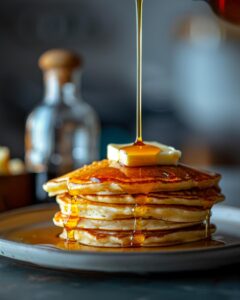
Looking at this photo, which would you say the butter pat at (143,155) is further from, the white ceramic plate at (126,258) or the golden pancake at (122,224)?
the white ceramic plate at (126,258)

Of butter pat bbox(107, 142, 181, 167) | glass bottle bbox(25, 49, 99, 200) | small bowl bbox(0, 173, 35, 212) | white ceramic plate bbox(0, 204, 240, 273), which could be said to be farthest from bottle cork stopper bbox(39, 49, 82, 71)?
white ceramic plate bbox(0, 204, 240, 273)

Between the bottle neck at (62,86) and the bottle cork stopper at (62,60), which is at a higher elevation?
the bottle cork stopper at (62,60)

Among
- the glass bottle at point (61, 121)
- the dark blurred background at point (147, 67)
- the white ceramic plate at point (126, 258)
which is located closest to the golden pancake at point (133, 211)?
the white ceramic plate at point (126, 258)

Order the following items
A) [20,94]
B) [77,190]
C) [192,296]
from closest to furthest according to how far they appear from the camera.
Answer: [192,296] → [77,190] → [20,94]

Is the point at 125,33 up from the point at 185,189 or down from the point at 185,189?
up

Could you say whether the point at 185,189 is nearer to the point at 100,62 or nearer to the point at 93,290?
the point at 93,290

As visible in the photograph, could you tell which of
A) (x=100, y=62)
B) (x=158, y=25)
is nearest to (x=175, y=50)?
(x=158, y=25)
